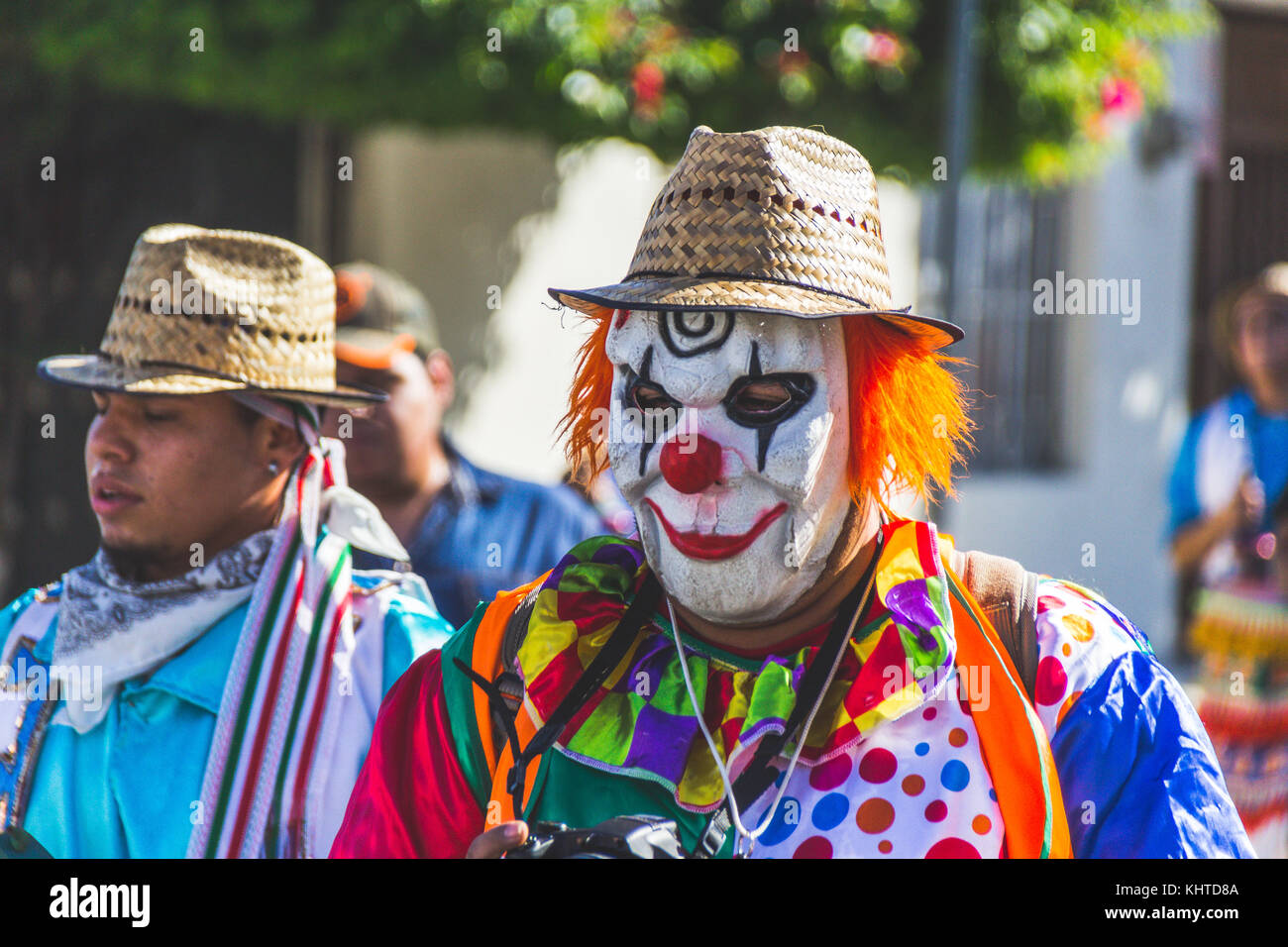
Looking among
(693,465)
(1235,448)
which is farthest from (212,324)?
(1235,448)

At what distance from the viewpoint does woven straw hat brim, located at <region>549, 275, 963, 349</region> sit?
171 cm

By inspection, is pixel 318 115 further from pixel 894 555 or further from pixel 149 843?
pixel 894 555

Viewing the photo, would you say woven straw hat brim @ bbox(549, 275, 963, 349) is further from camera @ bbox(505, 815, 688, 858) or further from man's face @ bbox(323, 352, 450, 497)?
man's face @ bbox(323, 352, 450, 497)

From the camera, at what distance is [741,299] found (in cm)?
171

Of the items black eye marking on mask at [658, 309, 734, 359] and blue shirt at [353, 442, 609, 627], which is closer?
black eye marking on mask at [658, 309, 734, 359]

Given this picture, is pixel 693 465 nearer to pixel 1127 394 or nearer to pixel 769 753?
pixel 769 753

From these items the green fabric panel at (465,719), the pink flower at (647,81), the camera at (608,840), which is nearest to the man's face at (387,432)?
the pink flower at (647,81)

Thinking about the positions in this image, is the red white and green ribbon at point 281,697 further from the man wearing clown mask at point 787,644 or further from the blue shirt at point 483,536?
the blue shirt at point 483,536

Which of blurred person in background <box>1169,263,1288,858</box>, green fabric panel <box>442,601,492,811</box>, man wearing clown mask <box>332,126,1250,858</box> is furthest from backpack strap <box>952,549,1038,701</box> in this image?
blurred person in background <box>1169,263,1288,858</box>

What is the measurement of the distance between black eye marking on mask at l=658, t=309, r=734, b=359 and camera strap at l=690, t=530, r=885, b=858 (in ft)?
1.29

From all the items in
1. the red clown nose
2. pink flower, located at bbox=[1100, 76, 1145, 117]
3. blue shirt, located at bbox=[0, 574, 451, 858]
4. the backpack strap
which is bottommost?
blue shirt, located at bbox=[0, 574, 451, 858]

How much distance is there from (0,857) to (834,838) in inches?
47.7

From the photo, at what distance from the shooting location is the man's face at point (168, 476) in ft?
7.59
